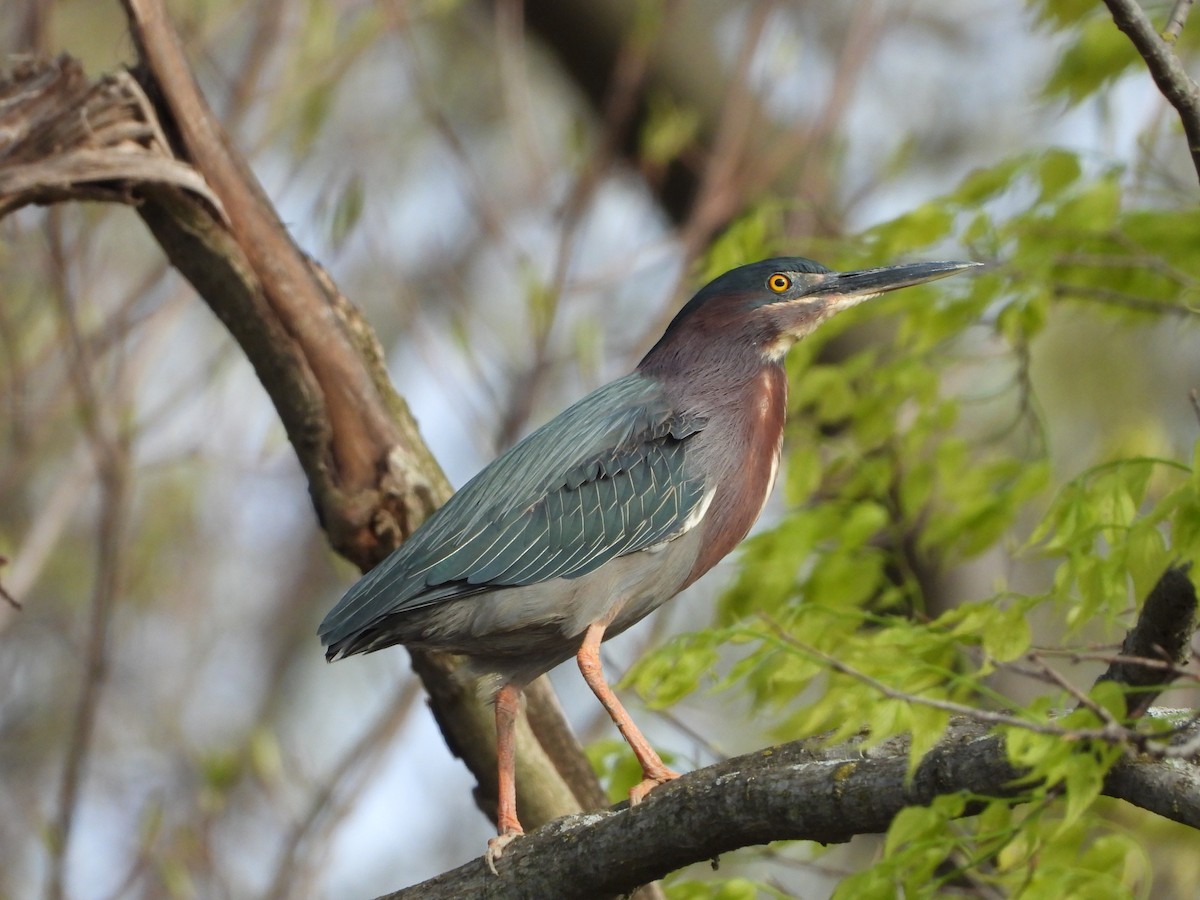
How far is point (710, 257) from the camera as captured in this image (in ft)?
18.1

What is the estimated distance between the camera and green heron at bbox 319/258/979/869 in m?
4.17

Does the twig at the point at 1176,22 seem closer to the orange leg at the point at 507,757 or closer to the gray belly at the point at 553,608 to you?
the gray belly at the point at 553,608

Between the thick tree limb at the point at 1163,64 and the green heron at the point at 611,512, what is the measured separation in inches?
58.3

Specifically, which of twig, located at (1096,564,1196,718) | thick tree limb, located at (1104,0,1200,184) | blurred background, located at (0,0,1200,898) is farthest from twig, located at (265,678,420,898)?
thick tree limb, located at (1104,0,1200,184)

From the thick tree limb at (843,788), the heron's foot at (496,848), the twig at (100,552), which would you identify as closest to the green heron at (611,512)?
the heron's foot at (496,848)

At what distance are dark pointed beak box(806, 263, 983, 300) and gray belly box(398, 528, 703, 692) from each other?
1.04m

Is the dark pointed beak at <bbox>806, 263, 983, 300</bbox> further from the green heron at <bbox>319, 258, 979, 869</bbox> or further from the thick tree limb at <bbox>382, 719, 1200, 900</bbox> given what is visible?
the thick tree limb at <bbox>382, 719, 1200, 900</bbox>

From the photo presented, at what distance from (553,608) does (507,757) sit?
0.56 metres

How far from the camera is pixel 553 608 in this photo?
13.7 feet

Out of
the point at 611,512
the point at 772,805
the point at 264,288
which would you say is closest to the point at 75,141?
the point at 264,288

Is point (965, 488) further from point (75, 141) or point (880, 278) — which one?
point (75, 141)

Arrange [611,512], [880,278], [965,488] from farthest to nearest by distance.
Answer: [965,488], [880,278], [611,512]

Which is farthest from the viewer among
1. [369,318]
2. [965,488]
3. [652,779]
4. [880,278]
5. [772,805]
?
[369,318]

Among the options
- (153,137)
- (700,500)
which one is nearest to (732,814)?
(700,500)
